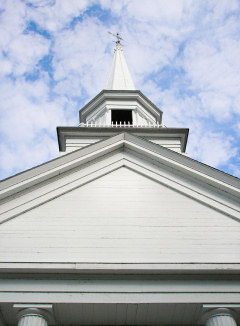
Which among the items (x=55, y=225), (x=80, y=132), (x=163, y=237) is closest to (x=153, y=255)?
(x=163, y=237)

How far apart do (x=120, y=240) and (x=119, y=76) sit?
1324 centimetres

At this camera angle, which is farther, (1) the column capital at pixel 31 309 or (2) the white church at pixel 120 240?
(2) the white church at pixel 120 240

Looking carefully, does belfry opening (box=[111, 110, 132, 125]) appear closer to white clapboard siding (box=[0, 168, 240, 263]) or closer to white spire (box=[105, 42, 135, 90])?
white spire (box=[105, 42, 135, 90])

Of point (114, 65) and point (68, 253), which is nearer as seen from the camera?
point (68, 253)

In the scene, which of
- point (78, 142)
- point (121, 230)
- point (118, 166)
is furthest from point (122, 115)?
point (121, 230)

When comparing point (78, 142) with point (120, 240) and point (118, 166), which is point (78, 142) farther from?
point (120, 240)

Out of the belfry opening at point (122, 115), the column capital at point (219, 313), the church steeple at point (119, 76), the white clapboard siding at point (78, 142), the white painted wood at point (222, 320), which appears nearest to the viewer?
the white painted wood at point (222, 320)

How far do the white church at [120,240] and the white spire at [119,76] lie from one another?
29.0 feet

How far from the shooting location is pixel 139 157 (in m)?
9.78

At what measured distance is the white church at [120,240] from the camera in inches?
265

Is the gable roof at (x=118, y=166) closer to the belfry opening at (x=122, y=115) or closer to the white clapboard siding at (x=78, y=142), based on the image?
the white clapboard siding at (x=78, y=142)

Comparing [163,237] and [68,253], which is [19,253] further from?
[163,237]

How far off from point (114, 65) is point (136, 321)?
16428mm

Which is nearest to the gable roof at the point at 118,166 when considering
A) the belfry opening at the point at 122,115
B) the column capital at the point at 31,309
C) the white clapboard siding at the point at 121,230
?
the white clapboard siding at the point at 121,230
